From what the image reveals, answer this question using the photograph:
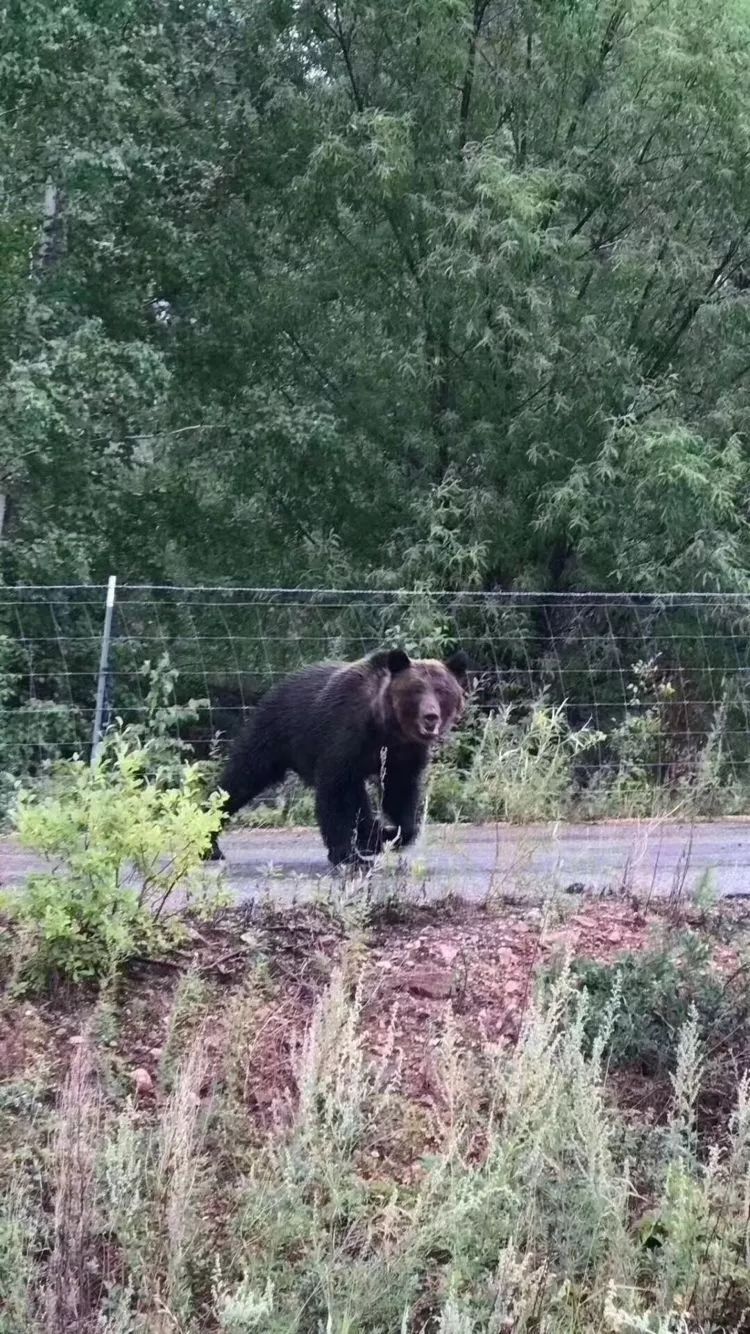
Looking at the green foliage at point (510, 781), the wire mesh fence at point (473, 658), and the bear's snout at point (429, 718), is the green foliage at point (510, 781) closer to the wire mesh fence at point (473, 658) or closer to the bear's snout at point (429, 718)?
the wire mesh fence at point (473, 658)

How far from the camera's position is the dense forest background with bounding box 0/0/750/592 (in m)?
14.4

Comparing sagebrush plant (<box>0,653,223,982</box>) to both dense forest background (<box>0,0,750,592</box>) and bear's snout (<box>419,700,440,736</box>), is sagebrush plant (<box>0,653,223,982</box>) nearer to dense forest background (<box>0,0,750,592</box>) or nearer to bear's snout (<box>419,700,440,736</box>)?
bear's snout (<box>419,700,440,736</box>)

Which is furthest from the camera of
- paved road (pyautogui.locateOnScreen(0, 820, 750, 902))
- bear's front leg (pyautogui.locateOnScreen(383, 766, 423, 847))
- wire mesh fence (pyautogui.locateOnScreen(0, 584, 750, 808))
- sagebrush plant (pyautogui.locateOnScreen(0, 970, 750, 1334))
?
wire mesh fence (pyautogui.locateOnScreen(0, 584, 750, 808))

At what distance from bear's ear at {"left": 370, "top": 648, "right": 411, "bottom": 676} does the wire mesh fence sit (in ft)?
10.2

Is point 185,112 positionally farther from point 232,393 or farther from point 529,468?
point 529,468

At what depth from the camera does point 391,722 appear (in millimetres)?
7676

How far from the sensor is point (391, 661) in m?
7.74

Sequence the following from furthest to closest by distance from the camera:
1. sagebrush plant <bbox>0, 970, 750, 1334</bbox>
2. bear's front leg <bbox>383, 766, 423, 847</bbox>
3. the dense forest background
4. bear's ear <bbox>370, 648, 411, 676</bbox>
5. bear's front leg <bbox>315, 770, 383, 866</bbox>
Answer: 1. the dense forest background
2. bear's front leg <bbox>383, 766, 423, 847</bbox>
3. bear's ear <bbox>370, 648, 411, 676</bbox>
4. bear's front leg <bbox>315, 770, 383, 866</bbox>
5. sagebrush plant <bbox>0, 970, 750, 1334</bbox>

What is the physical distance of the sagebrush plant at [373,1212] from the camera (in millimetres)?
3029

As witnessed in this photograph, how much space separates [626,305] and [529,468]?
Result: 2.18 m

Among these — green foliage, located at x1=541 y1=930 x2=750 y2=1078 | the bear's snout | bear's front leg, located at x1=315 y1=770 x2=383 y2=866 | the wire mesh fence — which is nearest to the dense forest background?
the wire mesh fence

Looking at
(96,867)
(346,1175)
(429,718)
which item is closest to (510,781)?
(429,718)

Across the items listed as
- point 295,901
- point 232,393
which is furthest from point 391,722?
point 232,393

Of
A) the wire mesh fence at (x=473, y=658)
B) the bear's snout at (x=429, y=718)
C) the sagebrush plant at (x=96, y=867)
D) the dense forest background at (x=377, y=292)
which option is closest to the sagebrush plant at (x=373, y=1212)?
the sagebrush plant at (x=96, y=867)
